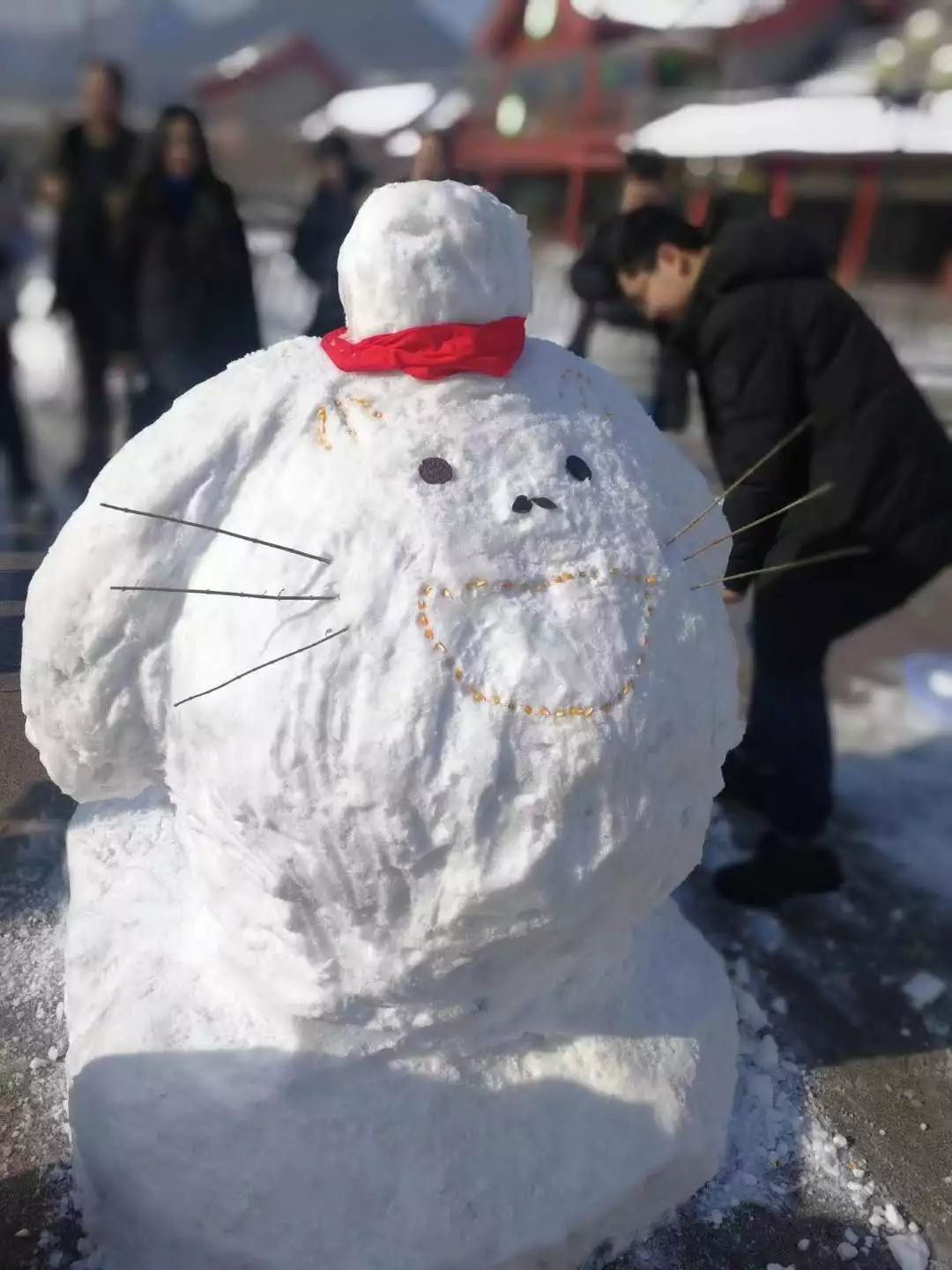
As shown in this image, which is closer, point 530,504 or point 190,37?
point 530,504

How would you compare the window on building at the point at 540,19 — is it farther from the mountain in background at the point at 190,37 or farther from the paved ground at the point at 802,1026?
the paved ground at the point at 802,1026

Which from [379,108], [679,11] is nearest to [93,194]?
[379,108]

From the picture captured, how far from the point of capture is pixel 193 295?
343 centimetres

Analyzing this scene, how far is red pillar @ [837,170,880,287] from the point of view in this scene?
10852mm

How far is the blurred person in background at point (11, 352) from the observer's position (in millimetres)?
3477

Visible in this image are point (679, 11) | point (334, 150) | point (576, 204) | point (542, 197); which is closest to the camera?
point (334, 150)

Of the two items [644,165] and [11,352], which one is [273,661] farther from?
[644,165]

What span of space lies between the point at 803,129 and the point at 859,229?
4.08 ft

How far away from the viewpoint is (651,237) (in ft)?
7.22

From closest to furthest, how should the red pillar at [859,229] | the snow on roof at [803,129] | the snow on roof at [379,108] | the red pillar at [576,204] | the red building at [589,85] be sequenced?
the snow on roof at [803,129] < the red pillar at [859,229] < the snow on roof at [379,108] < the red building at [589,85] < the red pillar at [576,204]

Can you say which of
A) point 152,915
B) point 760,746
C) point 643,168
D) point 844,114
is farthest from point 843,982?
point 844,114

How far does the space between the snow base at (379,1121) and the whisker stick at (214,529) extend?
23.0 inches

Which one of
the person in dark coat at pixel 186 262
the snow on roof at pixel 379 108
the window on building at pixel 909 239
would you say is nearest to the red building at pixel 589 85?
the snow on roof at pixel 379 108

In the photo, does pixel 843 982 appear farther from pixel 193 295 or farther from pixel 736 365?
pixel 193 295
